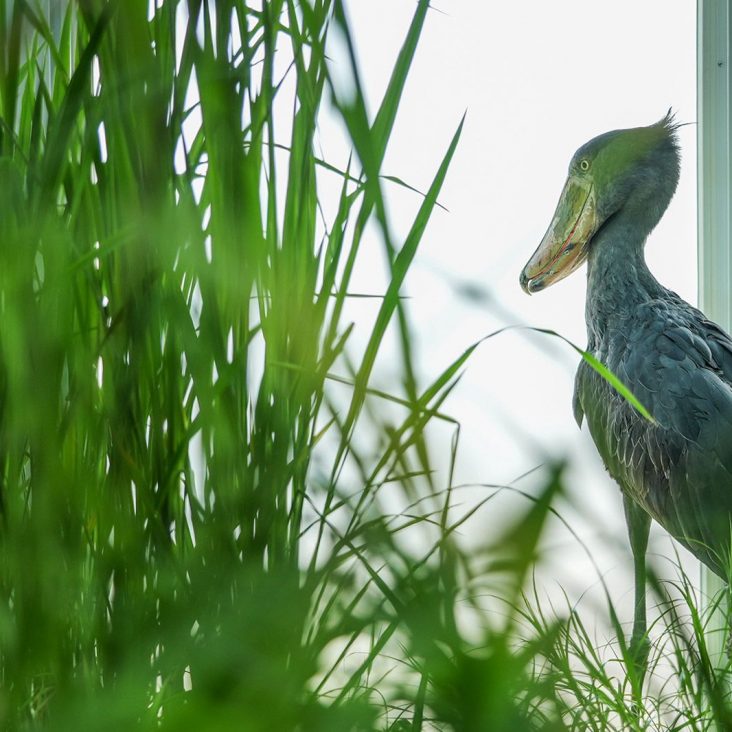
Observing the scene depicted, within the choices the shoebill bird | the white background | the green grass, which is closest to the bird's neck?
the shoebill bird

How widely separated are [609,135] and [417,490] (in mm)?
1146

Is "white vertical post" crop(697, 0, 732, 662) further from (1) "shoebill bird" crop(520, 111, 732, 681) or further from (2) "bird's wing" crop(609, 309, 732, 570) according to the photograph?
(2) "bird's wing" crop(609, 309, 732, 570)

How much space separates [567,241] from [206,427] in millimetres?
1056

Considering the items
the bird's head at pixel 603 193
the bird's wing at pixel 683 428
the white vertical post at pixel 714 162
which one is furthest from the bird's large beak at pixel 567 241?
the white vertical post at pixel 714 162

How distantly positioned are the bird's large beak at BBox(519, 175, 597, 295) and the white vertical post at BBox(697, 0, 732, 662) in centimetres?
37

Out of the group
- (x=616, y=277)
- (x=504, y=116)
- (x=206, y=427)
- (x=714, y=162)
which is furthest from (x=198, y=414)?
(x=714, y=162)

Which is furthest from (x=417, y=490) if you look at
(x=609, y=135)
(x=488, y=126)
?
(x=488, y=126)

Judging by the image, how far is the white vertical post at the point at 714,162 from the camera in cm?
142

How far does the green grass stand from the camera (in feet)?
0.49

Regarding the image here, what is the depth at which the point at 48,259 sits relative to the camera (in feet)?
0.78

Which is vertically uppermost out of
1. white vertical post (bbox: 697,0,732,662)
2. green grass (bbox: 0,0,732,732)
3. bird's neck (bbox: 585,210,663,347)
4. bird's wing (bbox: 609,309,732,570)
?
white vertical post (bbox: 697,0,732,662)

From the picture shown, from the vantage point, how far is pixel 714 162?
1.47 metres

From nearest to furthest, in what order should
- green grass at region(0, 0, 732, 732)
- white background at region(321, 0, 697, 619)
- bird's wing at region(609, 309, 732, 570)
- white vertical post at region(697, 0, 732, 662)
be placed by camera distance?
green grass at region(0, 0, 732, 732) < bird's wing at region(609, 309, 732, 570) < white background at region(321, 0, 697, 619) < white vertical post at region(697, 0, 732, 662)

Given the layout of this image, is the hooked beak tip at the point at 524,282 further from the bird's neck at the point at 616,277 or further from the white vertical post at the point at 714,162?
the white vertical post at the point at 714,162
